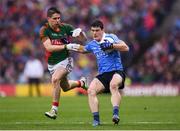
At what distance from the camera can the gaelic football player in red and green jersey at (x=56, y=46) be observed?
1612 cm

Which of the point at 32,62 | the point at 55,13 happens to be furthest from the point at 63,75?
the point at 32,62

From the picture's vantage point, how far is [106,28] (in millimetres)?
35062

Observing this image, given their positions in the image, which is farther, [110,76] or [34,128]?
[110,76]

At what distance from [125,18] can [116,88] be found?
21.6 m

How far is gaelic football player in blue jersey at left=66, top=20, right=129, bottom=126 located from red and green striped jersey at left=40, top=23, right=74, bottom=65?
4.18ft

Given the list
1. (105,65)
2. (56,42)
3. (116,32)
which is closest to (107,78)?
(105,65)

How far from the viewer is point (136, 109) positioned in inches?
828

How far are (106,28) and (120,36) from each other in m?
1.00

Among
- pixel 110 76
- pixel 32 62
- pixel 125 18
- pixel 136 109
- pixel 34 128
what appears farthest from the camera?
pixel 125 18

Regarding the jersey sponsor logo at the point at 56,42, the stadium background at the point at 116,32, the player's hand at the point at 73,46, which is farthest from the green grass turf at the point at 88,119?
the stadium background at the point at 116,32

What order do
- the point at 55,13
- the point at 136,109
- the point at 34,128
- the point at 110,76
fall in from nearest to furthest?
the point at 34,128 → the point at 110,76 → the point at 55,13 → the point at 136,109

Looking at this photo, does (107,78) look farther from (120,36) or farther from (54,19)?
(120,36)

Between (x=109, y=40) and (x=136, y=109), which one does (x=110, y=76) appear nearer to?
(x=109, y=40)

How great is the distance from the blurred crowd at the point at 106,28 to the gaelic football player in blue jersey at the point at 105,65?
56.2ft
